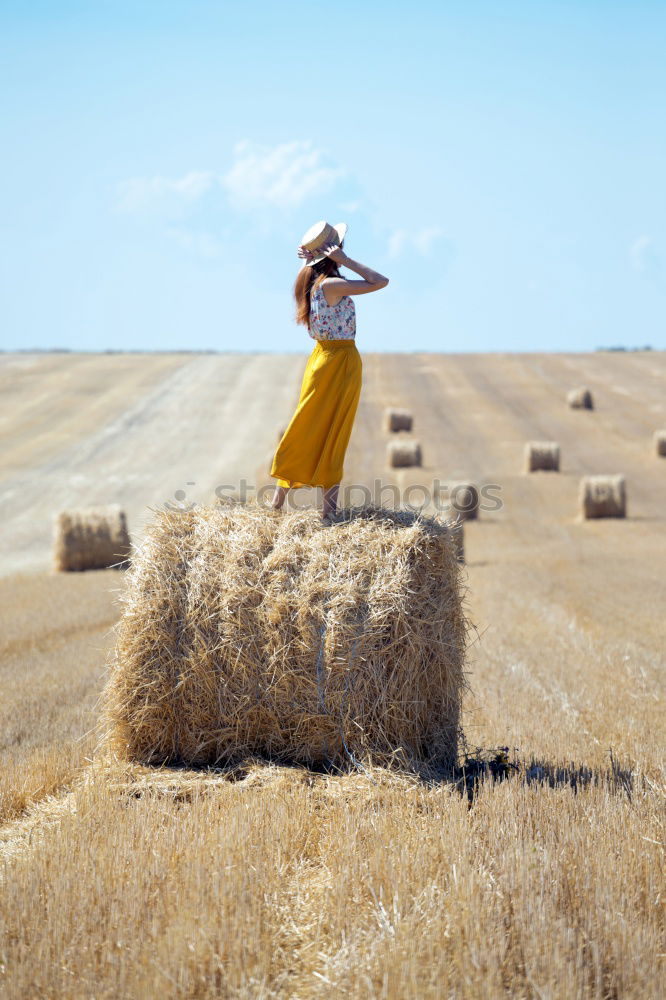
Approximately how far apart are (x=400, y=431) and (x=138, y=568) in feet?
75.0

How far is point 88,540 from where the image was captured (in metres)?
15.5

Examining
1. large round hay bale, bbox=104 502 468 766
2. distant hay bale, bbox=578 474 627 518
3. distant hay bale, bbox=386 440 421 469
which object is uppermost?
distant hay bale, bbox=386 440 421 469

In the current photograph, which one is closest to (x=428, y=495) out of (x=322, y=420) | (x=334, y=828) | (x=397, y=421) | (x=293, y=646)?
(x=397, y=421)

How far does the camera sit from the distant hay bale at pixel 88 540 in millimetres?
15414

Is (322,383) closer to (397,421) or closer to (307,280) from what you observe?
(307,280)

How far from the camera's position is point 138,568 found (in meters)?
5.26

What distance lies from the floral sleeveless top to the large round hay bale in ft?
4.14

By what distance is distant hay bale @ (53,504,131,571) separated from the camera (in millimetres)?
15414

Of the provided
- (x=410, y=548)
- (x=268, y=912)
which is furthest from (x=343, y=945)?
(x=410, y=548)

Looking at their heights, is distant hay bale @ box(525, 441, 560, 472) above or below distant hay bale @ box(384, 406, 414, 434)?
below

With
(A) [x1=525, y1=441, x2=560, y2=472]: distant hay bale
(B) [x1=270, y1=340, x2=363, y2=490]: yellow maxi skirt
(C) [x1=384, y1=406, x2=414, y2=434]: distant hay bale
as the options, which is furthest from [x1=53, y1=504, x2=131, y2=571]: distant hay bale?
(C) [x1=384, y1=406, x2=414, y2=434]: distant hay bale

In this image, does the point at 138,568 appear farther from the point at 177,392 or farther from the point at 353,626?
the point at 177,392

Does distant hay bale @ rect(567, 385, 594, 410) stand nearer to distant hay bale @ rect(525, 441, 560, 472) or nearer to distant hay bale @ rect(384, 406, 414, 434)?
distant hay bale @ rect(384, 406, 414, 434)

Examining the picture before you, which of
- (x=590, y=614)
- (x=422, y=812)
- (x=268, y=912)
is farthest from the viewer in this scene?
(x=590, y=614)
